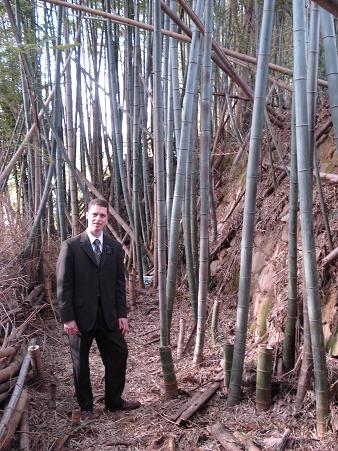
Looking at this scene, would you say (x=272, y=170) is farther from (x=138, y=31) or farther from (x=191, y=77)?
(x=138, y=31)

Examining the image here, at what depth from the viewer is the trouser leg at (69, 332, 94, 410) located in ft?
7.86

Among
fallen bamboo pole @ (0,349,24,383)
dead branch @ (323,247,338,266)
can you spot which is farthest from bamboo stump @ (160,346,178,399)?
dead branch @ (323,247,338,266)

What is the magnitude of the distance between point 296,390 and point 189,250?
120cm

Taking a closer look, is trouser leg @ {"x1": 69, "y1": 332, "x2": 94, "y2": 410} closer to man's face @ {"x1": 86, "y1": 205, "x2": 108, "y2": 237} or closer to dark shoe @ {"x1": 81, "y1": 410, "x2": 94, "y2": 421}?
dark shoe @ {"x1": 81, "y1": 410, "x2": 94, "y2": 421}

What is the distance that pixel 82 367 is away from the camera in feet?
7.88

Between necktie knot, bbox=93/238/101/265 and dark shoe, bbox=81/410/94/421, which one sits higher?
necktie knot, bbox=93/238/101/265

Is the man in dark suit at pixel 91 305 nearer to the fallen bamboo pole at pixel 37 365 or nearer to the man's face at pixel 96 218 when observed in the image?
the man's face at pixel 96 218

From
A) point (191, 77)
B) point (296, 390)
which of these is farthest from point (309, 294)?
point (191, 77)

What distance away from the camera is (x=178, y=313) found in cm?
396

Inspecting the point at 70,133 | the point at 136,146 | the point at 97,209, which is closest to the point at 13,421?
the point at 97,209

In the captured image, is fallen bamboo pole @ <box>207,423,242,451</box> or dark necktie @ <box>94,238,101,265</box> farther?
dark necktie @ <box>94,238,101,265</box>

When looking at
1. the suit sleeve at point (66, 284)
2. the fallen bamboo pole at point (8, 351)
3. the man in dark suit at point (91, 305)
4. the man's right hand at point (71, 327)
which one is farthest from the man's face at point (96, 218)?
the fallen bamboo pole at point (8, 351)

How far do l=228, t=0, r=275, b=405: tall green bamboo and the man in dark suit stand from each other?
607mm

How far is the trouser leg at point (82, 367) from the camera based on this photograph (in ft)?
7.86
